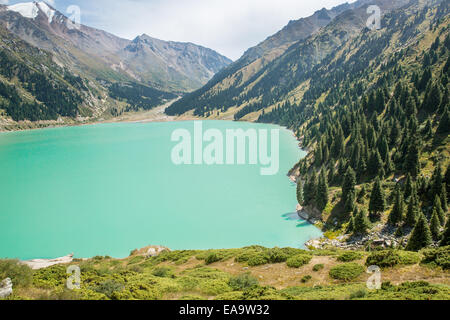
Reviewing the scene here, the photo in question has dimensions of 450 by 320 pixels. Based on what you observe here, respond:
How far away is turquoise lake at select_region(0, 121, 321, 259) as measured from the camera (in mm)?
49344

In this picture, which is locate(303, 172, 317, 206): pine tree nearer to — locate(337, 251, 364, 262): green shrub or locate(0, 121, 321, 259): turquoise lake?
locate(0, 121, 321, 259): turquoise lake

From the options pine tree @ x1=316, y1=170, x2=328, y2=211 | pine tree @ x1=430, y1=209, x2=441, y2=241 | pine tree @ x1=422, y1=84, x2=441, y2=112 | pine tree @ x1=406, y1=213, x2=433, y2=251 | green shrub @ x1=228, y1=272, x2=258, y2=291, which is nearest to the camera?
green shrub @ x1=228, y1=272, x2=258, y2=291

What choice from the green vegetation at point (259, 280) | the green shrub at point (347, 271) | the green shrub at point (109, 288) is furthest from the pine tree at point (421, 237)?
the green shrub at point (109, 288)

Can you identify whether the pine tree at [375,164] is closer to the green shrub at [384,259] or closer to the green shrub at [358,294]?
the green shrub at [384,259]

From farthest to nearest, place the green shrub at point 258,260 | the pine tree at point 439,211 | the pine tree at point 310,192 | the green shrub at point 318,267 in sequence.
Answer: the pine tree at point 310,192 → the pine tree at point 439,211 → the green shrub at point 258,260 → the green shrub at point 318,267

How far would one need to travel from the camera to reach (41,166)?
103125 mm

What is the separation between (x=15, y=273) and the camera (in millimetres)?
19406

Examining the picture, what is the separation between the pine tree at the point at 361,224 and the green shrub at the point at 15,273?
42648mm

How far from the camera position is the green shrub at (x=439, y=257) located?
21.2m

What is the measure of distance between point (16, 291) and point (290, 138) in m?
152

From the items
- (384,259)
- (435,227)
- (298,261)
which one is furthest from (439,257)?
(435,227)

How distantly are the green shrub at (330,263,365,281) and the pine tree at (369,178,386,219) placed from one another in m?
25.9

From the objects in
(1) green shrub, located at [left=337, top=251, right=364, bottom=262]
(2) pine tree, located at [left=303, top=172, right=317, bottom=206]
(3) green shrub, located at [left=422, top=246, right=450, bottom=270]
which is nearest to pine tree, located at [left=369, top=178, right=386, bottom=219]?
(2) pine tree, located at [left=303, top=172, right=317, bottom=206]

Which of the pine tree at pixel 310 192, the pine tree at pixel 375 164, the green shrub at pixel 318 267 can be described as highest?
the pine tree at pixel 375 164
